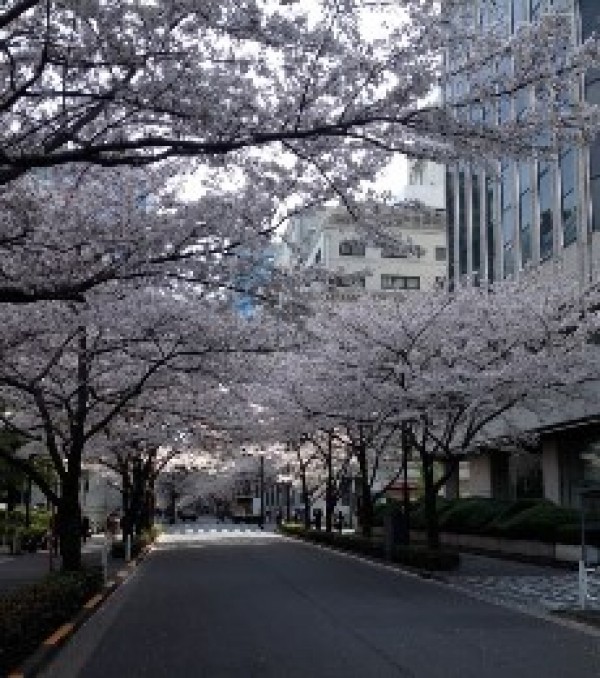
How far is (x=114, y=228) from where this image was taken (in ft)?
37.1

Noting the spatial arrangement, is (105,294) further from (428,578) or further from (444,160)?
(428,578)

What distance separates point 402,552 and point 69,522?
1221 cm

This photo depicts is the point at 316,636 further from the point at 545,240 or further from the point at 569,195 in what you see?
the point at 545,240

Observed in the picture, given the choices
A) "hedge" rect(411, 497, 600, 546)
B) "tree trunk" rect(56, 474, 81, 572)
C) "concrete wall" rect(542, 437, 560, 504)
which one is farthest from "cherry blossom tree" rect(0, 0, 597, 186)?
"concrete wall" rect(542, 437, 560, 504)

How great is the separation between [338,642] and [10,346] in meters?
6.16

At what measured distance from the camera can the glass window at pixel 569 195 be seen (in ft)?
105

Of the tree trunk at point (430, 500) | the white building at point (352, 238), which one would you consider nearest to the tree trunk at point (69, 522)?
the white building at point (352, 238)

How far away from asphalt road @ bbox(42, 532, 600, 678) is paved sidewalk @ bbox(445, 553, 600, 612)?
772mm

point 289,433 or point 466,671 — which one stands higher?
point 289,433

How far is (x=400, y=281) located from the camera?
261ft

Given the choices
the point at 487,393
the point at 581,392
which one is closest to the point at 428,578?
the point at 487,393

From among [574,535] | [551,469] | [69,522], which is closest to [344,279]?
[69,522]

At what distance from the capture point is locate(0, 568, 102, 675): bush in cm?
1000

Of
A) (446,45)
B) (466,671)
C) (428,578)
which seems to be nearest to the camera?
(446,45)
